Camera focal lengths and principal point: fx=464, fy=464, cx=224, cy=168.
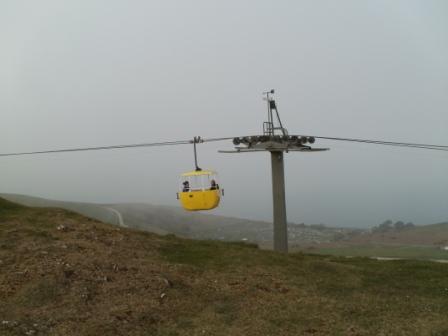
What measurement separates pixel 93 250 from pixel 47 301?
3.43 metres

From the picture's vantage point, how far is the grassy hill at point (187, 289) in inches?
411

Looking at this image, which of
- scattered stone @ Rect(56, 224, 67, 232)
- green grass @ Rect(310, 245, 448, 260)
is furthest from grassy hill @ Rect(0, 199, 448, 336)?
green grass @ Rect(310, 245, 448, 260)

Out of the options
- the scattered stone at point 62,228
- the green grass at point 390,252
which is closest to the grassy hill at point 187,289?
the scattered stone at point 62,228

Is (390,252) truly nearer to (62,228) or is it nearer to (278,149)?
(278,149)

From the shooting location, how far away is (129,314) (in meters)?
10.8

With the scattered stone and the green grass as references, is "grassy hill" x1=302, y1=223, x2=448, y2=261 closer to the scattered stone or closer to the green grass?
the green grass

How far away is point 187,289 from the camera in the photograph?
1280 centimetres

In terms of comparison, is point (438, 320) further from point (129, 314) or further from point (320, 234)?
point (320, 234)

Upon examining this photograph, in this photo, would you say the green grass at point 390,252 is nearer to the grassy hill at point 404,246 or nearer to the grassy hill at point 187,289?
the grassy hill at point 404,246

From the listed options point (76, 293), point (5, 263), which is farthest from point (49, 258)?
point (76, 293)

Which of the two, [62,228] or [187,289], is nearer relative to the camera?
[187,289]

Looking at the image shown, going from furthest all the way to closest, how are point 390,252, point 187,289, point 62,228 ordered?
point 390,252
point 62,228
point 187,289

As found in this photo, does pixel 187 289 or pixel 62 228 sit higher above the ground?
pixel 62 228

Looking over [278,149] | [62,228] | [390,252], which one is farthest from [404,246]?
[62,228]
